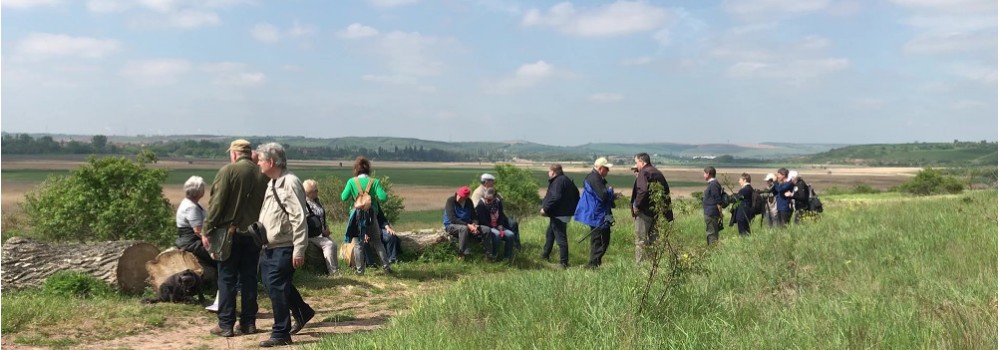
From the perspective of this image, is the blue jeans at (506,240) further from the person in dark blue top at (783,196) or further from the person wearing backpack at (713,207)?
the person in dark blue top at (783,196)

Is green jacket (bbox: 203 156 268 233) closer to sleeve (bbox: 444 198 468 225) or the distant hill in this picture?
sleeve (bbox: 444 198 468 225)

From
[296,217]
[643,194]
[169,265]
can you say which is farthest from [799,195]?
[169,265]

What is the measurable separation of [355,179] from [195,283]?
8.59 ft

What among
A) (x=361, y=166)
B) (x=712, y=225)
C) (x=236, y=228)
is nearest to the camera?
(x=236, y=228)

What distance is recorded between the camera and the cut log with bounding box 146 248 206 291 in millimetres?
8344

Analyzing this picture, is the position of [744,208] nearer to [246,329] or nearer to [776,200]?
[776,200]

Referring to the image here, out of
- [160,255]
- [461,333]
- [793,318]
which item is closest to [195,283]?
[160,255]

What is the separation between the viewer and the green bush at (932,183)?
59.7 meters

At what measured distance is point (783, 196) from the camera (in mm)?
13734

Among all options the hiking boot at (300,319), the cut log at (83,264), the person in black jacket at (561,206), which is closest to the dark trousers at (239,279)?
the hiking boot at (300,319)

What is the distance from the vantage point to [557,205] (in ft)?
35.5

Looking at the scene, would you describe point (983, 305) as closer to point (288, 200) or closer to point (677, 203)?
point (677, 203)

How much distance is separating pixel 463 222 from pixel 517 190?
3862 centimetres

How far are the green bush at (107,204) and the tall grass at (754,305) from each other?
52.3 ft
